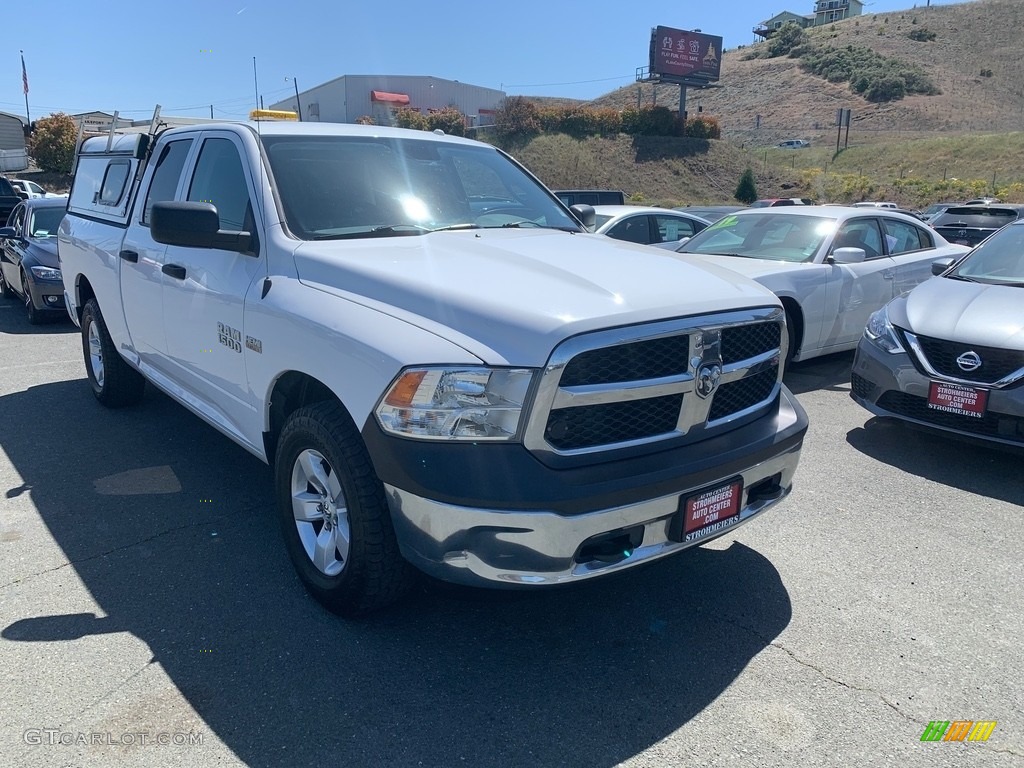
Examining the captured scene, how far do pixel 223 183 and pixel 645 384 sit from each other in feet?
8.61

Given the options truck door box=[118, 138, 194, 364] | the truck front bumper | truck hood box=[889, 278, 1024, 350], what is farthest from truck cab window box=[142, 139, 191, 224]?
truck hood box=[889, 278, 1024, 350]

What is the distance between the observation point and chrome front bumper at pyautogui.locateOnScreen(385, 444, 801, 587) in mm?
2549

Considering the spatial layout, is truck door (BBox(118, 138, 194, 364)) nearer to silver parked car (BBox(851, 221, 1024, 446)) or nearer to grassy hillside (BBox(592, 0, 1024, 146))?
silver parked car (BBox(851, 221, 1024, 446))

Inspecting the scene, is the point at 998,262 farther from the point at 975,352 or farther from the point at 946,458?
the point at 946,458

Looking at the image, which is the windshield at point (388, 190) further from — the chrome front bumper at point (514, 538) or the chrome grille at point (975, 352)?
the chrome grille at point (975, 352)

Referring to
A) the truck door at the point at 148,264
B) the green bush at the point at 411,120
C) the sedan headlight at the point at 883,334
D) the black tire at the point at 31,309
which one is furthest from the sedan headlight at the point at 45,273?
the green bush at the point at 411,120

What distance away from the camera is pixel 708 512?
2924mm

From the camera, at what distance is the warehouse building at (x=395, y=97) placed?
48.7 m

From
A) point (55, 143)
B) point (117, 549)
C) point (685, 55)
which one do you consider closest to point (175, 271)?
point (117, 549)

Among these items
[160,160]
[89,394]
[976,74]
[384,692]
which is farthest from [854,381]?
[976,74]

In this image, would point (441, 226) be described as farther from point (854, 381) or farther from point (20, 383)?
point (20, 383)

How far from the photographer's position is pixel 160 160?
498cm

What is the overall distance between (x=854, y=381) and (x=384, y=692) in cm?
428

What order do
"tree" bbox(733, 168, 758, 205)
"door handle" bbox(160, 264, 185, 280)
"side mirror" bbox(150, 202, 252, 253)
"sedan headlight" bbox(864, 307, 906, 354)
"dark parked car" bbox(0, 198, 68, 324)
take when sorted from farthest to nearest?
"tree" bbox(733, 168, 758, 205)
"dark parked car" bbox(0, 198, 68, 324)
"sedan headlight" bbox(864, 307, 906, 354)
"door handle" bbox(160, 264, 185, 280)
"side mirror" bbox(150, 202, 252, 253)
